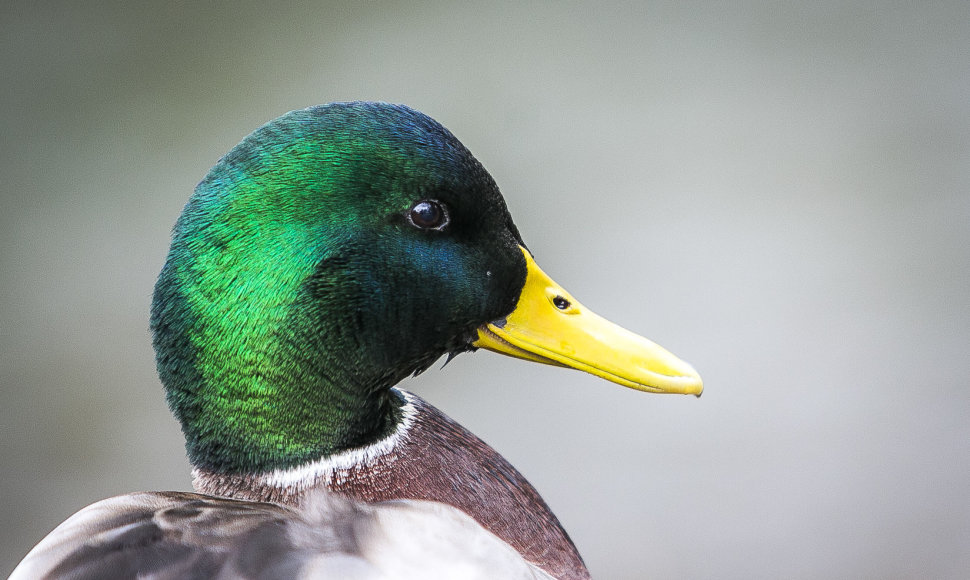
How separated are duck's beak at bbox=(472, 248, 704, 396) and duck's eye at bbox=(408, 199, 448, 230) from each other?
0.09m

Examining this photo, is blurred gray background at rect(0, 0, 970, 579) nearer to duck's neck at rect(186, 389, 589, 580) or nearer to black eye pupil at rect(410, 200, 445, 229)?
duck's neck at rect(186, 389, 589, 580)

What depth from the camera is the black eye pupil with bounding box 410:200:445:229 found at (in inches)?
35.2

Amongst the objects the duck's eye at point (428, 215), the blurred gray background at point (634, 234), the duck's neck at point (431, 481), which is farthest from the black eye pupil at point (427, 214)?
the blurred gray background at point (634, 234)

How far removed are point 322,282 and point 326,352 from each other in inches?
2.3

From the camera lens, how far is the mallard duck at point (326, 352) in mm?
811

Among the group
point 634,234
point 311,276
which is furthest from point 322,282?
point 634,234

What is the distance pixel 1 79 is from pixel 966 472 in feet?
7.57

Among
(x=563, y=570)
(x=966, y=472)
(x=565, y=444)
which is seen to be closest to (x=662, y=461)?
(x=565, y=444)

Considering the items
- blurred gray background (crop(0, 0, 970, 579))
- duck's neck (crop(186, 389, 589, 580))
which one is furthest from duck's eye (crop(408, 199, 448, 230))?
blurred gray background (crop(0, 0, 970, 579))

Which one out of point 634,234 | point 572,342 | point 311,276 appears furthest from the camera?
point 634,234

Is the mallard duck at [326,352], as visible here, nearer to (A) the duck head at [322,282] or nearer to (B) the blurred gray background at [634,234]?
(A) the duck head at [322,282]

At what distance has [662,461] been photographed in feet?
6.93

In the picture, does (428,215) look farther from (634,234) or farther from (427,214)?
(634,234)

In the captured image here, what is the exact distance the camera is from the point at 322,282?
865 millimetres
